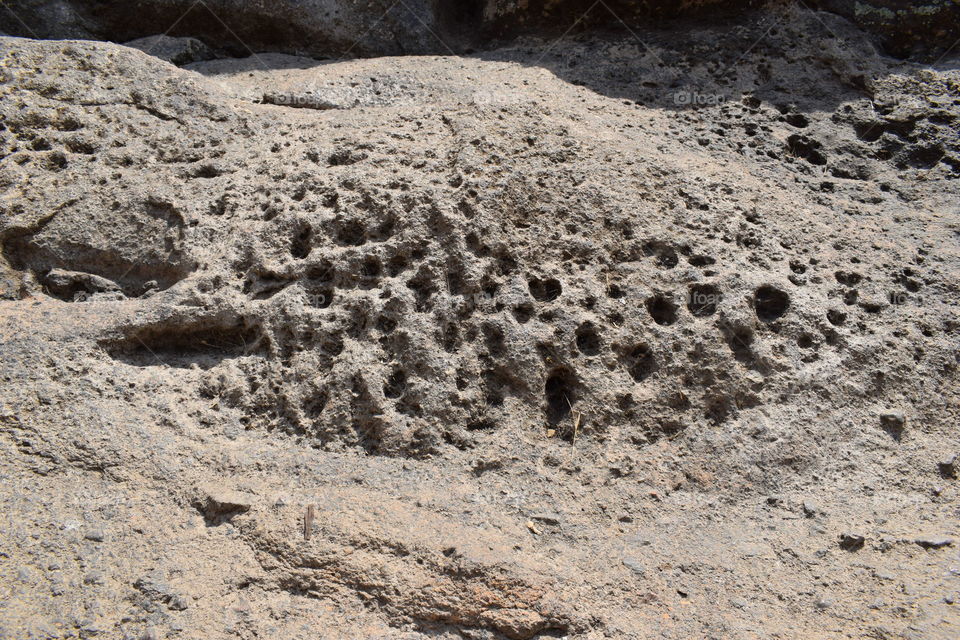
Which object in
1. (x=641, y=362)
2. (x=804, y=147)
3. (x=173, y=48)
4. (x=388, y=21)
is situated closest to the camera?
(x=641, y=362)

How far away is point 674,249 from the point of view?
2650 mm

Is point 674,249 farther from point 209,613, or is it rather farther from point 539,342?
point 209,613

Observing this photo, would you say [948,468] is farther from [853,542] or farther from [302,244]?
[302,244]

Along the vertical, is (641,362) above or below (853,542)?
above

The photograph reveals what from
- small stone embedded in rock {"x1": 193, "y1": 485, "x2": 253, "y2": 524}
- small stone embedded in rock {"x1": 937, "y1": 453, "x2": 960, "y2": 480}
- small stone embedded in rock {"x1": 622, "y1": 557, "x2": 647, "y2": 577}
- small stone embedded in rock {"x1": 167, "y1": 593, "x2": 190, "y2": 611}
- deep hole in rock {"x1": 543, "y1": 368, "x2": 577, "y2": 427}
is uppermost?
small stone embedded in rock {"x1": 937, "y1": 453, "x2": 960, "y2": 480}

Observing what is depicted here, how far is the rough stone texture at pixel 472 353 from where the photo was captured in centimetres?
197

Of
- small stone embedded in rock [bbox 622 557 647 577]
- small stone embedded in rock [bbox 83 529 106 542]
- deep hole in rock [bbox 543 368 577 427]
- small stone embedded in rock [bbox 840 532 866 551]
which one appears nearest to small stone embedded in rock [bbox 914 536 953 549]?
small stone embedded in rock [bbox 840 532 866 551]

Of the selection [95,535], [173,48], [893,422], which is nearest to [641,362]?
[893,422]

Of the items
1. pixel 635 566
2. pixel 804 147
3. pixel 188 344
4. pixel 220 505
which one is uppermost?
pixel 804 147

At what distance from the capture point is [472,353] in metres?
2.41

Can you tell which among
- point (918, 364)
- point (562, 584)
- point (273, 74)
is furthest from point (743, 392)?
point (273, 74)

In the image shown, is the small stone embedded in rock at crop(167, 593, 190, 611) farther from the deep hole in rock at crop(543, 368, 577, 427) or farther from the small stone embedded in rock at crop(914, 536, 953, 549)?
the small stone embedded in rock at crop(914, 536, 953, 549)

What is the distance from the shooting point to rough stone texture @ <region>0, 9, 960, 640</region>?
6.48ft

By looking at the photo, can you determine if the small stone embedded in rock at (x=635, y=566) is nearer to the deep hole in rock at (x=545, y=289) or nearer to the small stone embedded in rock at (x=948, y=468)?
the deep hole in rock at (x=545, y=289)
